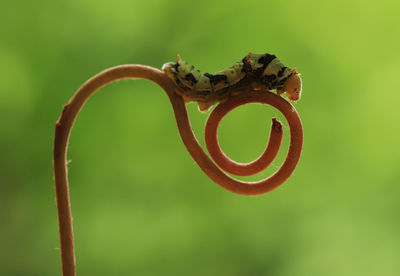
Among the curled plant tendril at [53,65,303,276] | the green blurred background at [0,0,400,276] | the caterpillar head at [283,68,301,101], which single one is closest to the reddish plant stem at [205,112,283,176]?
the curled plant tendril at [53,65,303,276]

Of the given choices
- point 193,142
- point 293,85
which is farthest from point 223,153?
point 293,85

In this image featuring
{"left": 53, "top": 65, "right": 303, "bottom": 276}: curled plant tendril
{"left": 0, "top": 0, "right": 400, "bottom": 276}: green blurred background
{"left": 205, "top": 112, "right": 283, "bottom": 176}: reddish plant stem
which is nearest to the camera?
{"left": 53, "top": 65, "right": 303, "bottom": 276}: curled plant tendril

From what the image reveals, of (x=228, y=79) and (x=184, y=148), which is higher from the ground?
(x=184, y=148)

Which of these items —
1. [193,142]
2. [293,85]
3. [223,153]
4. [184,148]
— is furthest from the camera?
[184,148]

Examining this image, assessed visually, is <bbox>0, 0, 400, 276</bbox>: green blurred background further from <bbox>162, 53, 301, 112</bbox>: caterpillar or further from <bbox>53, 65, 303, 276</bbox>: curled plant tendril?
<bbox>53, 65, 303, 276</bbox>: curled plant tendril

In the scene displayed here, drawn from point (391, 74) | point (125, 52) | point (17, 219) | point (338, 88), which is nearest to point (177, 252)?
point (17, 219)

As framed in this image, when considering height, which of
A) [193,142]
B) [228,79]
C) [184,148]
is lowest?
[193,142]

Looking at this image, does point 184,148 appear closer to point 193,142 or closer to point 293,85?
point 293,85

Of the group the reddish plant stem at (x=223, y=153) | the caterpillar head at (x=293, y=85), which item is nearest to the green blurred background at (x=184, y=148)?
the caterpillar head at (x=293, y=85)
